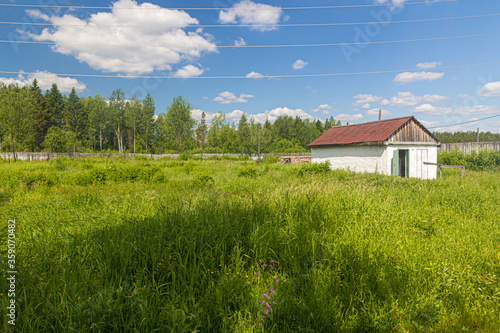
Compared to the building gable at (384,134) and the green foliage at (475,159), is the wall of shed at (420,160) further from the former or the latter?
the green foliage at (475,159)

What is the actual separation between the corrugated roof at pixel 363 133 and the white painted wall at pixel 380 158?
19.0 inches

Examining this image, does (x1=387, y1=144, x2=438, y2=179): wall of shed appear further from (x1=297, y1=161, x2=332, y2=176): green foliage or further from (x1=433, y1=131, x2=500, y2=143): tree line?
(x1=433, y1=131, x2=500, y2=143): tree line

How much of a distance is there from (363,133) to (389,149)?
99.1 inches

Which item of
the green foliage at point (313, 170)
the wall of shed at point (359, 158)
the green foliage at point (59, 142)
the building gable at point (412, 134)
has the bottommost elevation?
the green foliage at point (313, 170)

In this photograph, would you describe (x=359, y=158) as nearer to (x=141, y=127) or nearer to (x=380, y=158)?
(x=380, y=158)

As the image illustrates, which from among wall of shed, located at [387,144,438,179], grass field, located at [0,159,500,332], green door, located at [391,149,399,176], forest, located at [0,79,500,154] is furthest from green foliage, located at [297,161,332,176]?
forest, located at [0,79,500,154]

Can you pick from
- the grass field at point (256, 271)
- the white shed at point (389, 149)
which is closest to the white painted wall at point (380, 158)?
the white shed at point (389, 149)

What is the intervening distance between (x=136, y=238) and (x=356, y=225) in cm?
342

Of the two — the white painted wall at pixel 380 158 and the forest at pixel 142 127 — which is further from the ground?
the forest at pixel 142 127

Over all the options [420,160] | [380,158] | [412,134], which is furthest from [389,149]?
[420,160]

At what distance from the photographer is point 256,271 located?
2.89 m

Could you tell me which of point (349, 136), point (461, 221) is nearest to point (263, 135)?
point (349, 136)

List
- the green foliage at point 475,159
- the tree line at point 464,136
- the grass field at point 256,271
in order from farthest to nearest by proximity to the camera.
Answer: the tree line at point 464,136 < the green foliage at point 475,159 < the grass field at point 256,271

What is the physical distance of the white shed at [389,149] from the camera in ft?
42.5
